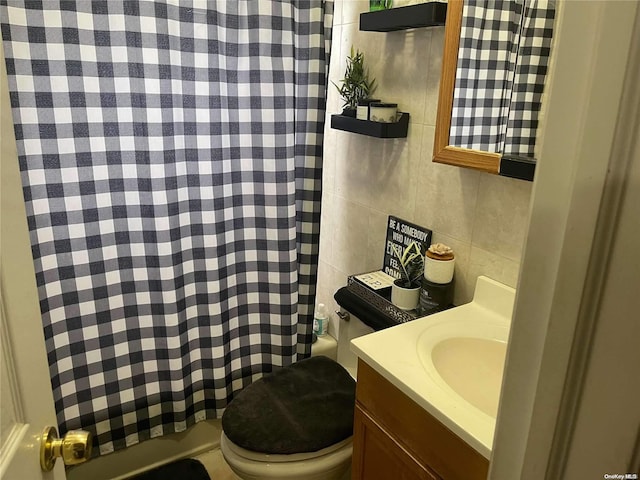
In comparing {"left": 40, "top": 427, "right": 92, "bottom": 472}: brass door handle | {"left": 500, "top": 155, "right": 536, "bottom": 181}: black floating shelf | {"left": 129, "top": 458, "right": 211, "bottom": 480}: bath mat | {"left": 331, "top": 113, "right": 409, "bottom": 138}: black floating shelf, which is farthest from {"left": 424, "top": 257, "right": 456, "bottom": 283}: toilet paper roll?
{"left": 129, "top": 458, "right": 211, "bottom": 480}: bath mat

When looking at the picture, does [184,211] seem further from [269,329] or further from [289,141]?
[269,329]

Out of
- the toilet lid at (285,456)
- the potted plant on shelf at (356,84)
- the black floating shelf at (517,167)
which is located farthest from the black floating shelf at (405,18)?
the toilet lid at (285,456)

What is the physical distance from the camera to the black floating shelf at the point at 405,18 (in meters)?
1.39

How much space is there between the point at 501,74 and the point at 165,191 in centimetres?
108

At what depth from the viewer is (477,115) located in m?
1.38

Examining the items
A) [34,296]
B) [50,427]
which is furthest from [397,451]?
[34,296]

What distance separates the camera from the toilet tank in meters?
1.72

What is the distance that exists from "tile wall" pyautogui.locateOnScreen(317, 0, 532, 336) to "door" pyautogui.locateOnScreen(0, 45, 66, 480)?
3.49ft

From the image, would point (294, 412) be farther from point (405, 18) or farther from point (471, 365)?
point (405, 18)

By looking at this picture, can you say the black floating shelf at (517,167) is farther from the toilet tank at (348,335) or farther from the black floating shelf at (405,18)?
the toilet tank at (348,335)

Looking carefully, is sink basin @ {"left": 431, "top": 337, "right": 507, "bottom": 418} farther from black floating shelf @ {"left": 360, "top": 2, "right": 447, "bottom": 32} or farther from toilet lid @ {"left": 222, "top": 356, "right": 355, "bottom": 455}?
black floating shelf @ {"left": 360, "top": 2, "right": 447, "bottom": 32}

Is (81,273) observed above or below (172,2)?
below

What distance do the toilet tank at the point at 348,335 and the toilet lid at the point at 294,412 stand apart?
0.20ft

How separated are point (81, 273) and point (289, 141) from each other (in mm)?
819
